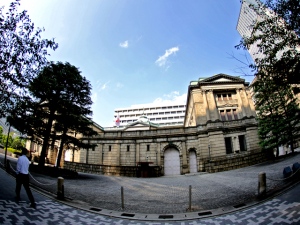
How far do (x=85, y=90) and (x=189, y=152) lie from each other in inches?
735

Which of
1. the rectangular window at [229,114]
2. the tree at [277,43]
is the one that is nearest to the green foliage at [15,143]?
the rectangular window at [229,114]

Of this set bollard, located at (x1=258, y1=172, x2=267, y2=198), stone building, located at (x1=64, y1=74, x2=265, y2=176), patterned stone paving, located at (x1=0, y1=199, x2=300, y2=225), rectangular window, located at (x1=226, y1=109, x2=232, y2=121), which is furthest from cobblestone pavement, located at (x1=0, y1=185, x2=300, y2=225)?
rectangular window, located at (x1=226, y1=109, x2=232, y2=121)

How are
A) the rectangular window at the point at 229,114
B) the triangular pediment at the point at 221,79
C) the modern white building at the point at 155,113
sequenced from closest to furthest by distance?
the rectangular window at the point at 229,114
the triangular pediment at the point at 221,79
the modern white building at the point at 155,113

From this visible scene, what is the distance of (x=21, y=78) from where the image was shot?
7.85 meters

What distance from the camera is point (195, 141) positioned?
91.2 feet

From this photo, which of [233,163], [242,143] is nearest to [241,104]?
[242,143]

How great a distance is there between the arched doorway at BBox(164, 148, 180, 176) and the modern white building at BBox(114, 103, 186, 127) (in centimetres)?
6881

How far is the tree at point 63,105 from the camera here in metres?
16.3

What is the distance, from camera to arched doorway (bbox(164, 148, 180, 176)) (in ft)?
88.6

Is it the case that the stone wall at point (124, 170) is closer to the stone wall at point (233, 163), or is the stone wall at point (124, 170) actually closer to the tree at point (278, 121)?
the stone wall at point (233, 163)

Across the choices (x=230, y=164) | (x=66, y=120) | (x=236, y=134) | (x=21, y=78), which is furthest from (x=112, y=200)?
(x=236, y=134)

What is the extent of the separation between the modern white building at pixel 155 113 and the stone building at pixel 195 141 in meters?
66.4

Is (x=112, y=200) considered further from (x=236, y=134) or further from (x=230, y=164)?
(x=236, y=134)

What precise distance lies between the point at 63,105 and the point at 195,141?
66.9ft
